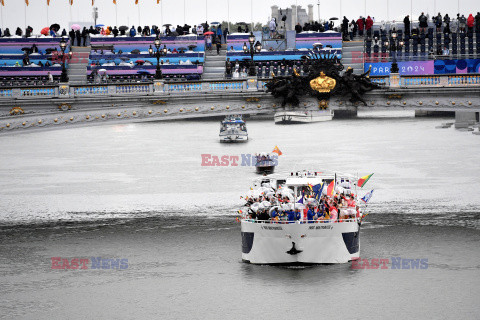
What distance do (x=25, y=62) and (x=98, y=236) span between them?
47550 millimetres

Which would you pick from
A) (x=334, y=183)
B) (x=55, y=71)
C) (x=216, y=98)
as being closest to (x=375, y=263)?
(x=334, y=183)

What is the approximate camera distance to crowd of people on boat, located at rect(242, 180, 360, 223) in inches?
1927

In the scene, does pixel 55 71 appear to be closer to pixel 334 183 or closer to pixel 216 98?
pixel 216 98

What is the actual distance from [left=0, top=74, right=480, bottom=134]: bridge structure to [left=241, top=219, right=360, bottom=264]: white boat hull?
1364 centimetres

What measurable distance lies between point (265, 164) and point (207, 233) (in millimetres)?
37235

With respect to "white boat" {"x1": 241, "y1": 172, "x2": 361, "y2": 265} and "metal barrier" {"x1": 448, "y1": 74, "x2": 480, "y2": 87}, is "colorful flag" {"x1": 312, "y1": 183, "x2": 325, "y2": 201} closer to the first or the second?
"white boat" {"x1": 241, "y1": 172, "x2": 361, "y2": 265}

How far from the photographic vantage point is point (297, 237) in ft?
164

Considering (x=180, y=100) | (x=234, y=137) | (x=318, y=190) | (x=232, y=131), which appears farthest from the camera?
(x=234, y=137)

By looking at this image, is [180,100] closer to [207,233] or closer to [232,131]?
[207,233]

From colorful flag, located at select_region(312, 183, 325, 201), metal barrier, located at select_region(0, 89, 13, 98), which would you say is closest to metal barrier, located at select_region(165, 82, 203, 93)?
metal barrier, located at select_region(0, 89, 13, 98)

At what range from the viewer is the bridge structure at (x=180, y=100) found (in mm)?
62188

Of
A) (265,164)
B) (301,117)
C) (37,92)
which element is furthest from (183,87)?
(301,117)

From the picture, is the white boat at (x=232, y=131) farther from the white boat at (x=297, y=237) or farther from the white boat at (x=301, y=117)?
the white boat at (x=297, y=237)

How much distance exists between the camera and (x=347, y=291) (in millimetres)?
48406
